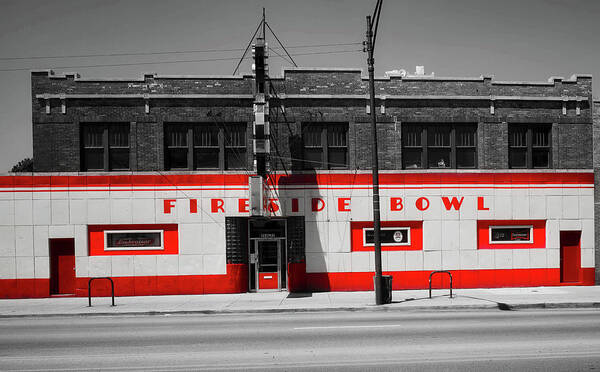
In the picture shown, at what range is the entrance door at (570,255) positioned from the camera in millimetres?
18797

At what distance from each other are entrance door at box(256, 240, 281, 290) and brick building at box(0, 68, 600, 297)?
55 mm

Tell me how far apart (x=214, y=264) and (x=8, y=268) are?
776 centimetres

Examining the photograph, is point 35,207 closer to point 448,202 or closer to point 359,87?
point 359,87

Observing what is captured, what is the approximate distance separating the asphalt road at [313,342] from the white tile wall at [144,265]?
403 centimetres

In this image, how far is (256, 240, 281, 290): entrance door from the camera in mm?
18062

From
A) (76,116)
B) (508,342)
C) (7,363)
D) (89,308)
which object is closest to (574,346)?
(508,342)

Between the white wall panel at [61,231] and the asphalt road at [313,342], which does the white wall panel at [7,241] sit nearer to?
the white wall panel at [61,231]

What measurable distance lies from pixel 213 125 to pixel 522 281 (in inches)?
548

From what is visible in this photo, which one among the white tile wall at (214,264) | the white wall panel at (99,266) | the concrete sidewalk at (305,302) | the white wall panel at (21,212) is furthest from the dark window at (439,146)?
the white wall panel at (21,212)

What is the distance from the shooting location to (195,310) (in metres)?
14.3

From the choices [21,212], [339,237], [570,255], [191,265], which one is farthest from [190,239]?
[570,255]

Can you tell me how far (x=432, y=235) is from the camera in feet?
59.7

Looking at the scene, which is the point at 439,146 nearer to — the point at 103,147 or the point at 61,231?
the point at 103,147

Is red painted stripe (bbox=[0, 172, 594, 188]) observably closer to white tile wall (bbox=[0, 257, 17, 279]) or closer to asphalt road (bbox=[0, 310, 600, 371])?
white tile wall (bbox=[0, 257, 17, 279])
